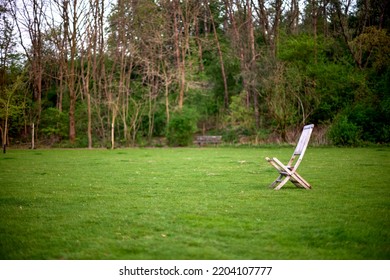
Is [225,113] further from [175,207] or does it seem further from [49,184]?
[175,207]

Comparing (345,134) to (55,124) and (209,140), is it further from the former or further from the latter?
(55,124)

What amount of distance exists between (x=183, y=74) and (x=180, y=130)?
22.5 ft

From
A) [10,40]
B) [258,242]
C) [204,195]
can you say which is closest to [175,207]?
[204,195]

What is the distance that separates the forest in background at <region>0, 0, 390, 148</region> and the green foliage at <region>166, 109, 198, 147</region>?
3.5 inches

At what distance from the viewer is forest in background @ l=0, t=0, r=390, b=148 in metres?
32.9

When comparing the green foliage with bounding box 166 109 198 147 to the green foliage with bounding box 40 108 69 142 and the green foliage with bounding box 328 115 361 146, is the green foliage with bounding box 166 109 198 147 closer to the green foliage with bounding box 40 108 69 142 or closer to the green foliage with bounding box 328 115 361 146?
the green foliage with bounding box 40 108 69 142

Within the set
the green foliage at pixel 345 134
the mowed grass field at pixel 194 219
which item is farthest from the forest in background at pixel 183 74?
the mowed grass field at pixel 194 219

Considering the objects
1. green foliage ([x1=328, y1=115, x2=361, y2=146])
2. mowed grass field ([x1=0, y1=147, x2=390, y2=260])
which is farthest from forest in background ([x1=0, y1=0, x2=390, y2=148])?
mowed grass field ([x1=0, y1=147, x2=390, y2=260])

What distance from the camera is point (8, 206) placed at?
26.9ft

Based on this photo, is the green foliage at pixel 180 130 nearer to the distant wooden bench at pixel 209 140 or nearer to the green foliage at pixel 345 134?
the distant wooden bench at pixel 209 140

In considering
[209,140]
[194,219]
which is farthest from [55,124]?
[194,219]

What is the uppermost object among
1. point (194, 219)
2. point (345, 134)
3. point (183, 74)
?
point (183, 74)

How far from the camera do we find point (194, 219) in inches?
265

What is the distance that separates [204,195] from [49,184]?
15.7 feet
